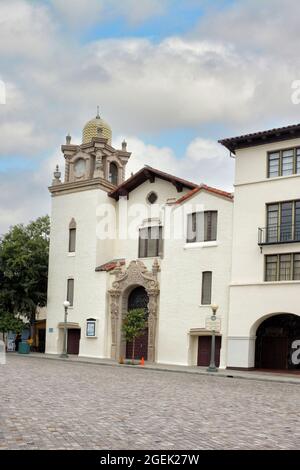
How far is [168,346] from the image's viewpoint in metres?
35.2

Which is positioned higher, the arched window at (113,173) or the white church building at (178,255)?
the arched window at (113,173)

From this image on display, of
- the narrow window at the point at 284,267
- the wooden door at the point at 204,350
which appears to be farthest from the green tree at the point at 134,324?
the narrow window at the point at 284,267

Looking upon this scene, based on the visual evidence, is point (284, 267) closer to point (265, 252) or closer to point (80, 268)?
point (265, 252)

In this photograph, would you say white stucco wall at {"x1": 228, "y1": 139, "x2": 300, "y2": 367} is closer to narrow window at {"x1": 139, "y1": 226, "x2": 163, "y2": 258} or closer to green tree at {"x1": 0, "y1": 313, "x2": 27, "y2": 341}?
narrow window at {"x1": 139, "y1": 226, "x2": 163, "y2": 258}

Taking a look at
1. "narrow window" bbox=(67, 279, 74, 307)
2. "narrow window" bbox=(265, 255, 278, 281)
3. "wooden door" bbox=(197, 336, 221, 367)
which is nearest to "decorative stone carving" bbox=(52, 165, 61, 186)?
"narrow window" bbox=(67, 279, 74, 307)

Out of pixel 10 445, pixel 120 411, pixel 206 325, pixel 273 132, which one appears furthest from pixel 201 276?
pixel 10 445

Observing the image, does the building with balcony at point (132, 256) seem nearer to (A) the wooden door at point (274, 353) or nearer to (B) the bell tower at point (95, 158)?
(B) the bell tower at point (95, 158)

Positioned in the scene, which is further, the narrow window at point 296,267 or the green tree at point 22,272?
the green tree at point 22,272

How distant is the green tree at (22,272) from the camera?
41.5 m

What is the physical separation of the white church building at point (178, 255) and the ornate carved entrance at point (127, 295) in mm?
68

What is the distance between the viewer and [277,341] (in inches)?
1278

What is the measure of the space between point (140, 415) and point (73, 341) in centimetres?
2884

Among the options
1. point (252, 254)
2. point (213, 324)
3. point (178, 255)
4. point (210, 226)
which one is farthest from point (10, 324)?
point (252, 254)
